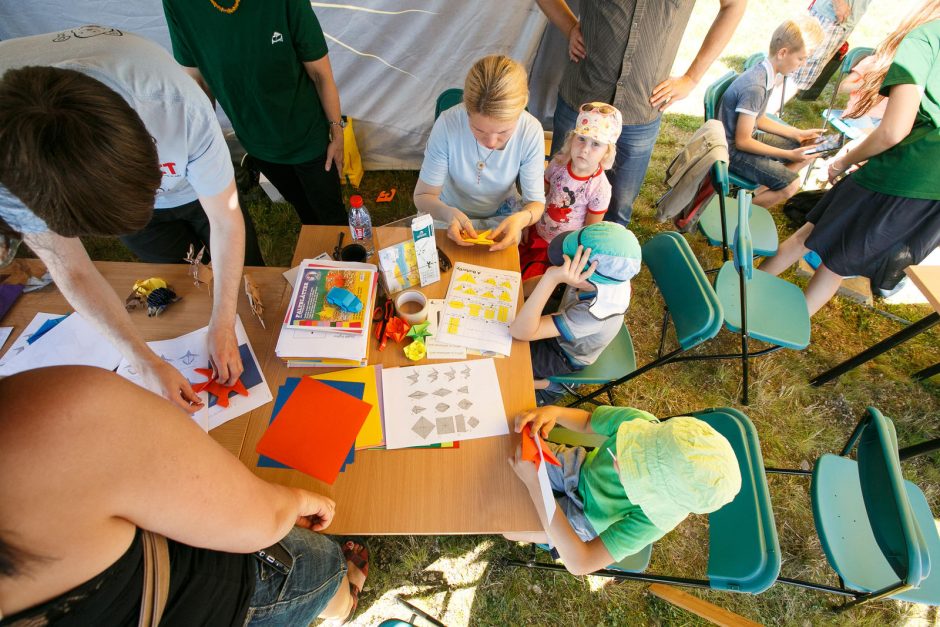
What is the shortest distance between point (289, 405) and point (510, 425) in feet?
2.43

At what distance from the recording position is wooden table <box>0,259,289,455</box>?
5.29 feet

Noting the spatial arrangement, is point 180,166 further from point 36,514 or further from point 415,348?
point 36,514

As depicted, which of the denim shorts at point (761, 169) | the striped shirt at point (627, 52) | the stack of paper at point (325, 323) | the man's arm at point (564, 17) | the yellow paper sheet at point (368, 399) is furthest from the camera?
the denim shorts at point (761, 169)

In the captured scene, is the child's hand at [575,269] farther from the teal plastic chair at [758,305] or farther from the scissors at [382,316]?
the teal plastic chair at [758,305]

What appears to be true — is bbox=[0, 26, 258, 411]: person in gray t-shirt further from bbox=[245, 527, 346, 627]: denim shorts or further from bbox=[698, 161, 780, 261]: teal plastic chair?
bbox=[698, 161, 780, 261]: teal plastic chair

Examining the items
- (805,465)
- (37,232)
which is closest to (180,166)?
(37,232)

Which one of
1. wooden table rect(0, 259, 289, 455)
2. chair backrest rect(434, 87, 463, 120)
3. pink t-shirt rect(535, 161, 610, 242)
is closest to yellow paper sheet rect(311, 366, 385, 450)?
wooden table rect(0, 259, 289, 455)

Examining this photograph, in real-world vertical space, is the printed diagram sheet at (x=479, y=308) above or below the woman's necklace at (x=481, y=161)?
below

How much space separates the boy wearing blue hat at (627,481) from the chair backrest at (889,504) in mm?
615

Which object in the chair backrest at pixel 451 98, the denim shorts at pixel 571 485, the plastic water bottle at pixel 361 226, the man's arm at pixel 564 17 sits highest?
the man's arm at pixel 564 17

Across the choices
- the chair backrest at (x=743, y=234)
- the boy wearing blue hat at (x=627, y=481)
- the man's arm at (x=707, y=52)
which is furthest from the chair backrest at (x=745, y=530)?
the man's arm at (x=707, y=52)

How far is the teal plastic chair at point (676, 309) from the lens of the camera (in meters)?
1.81

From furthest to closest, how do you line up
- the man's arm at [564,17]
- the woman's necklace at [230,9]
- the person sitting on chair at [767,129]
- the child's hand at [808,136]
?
1. the child's hand at [808,136]
2. the person sitting on chair at [767,129]
3. the man's arm at [564,17]
4. the woman's necklace at [230,9]

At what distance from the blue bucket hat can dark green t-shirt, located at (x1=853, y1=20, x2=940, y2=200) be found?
58.8 inches
